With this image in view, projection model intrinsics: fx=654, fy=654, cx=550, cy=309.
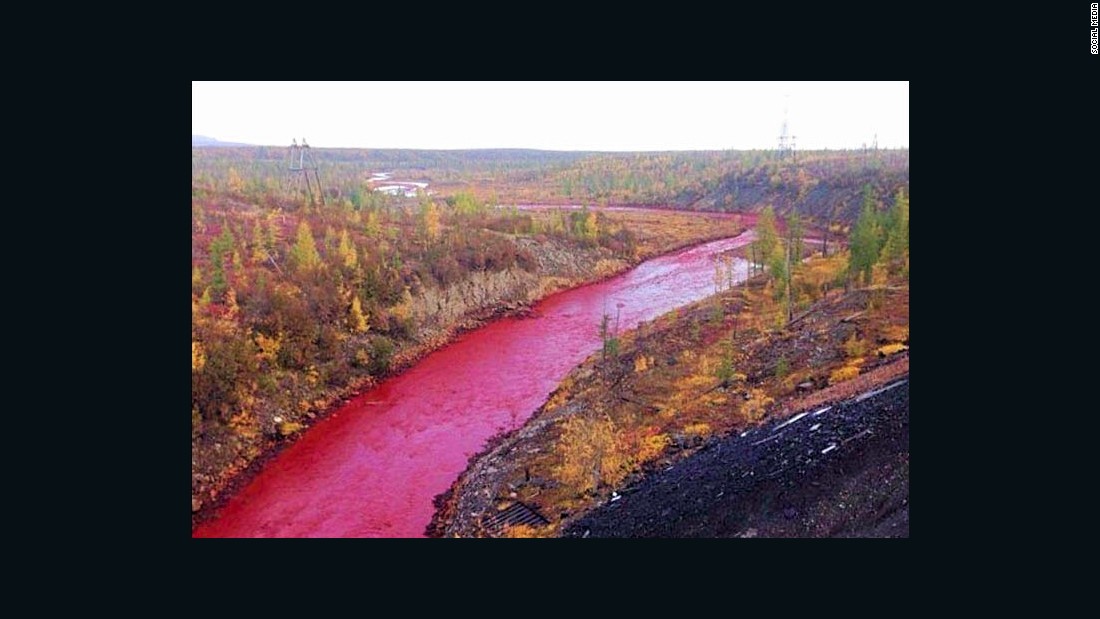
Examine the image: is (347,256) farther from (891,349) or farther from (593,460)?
(891,349)

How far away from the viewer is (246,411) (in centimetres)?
1762

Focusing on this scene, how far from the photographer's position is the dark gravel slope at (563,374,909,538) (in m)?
9.68

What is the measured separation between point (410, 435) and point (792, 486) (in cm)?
1078

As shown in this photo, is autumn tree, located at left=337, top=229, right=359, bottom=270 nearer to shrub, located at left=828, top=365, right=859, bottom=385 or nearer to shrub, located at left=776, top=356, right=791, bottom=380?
shrub, located at left=776, top=356, right=791, bottom=380

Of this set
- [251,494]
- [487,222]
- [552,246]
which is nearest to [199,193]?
[487,222]

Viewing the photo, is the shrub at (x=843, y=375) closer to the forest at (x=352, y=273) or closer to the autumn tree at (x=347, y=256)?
the forest at (x=352, y=273)

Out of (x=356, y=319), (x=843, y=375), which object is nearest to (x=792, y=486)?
(x=843, y=375)

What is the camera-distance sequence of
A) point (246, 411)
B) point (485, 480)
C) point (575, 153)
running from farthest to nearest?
1. point (575, 153)
2. point (246, 411)
3. point (485, 480)

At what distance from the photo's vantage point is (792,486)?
421 inches

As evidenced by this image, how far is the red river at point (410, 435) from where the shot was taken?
46.4ft
